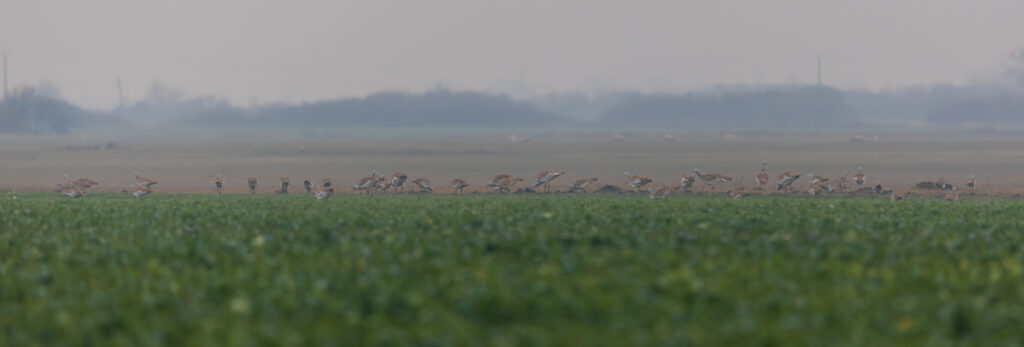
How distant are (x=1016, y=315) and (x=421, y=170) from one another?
67852 millimetres

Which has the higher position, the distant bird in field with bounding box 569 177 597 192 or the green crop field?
the green crop field

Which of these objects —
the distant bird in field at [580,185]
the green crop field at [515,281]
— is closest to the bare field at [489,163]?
the distant bird in field at [580,185]

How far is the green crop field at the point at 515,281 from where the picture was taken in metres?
12.7

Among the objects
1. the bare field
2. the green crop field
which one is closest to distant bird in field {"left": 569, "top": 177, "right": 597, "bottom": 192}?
the bare field

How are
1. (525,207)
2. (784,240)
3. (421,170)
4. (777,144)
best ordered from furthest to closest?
(777,144)
(421,170)
(525,207)
(784,240)

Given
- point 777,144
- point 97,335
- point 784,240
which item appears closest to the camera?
point 97,335

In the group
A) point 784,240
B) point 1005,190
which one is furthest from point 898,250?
point 1005,190

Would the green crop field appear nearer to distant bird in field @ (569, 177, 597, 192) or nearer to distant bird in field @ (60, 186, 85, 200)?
distant bird in field @ (60, 186, 85, 200)

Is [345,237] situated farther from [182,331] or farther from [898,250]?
[898,250]

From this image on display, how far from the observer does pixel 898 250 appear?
19.4 metres

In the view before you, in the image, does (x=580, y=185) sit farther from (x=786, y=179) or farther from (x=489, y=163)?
(x=489, y=163)

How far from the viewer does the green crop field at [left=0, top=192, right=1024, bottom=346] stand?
501 inches

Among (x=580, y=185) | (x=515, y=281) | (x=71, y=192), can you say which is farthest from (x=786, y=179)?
(x=515, y=281)

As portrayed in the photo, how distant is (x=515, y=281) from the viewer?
608 inches
